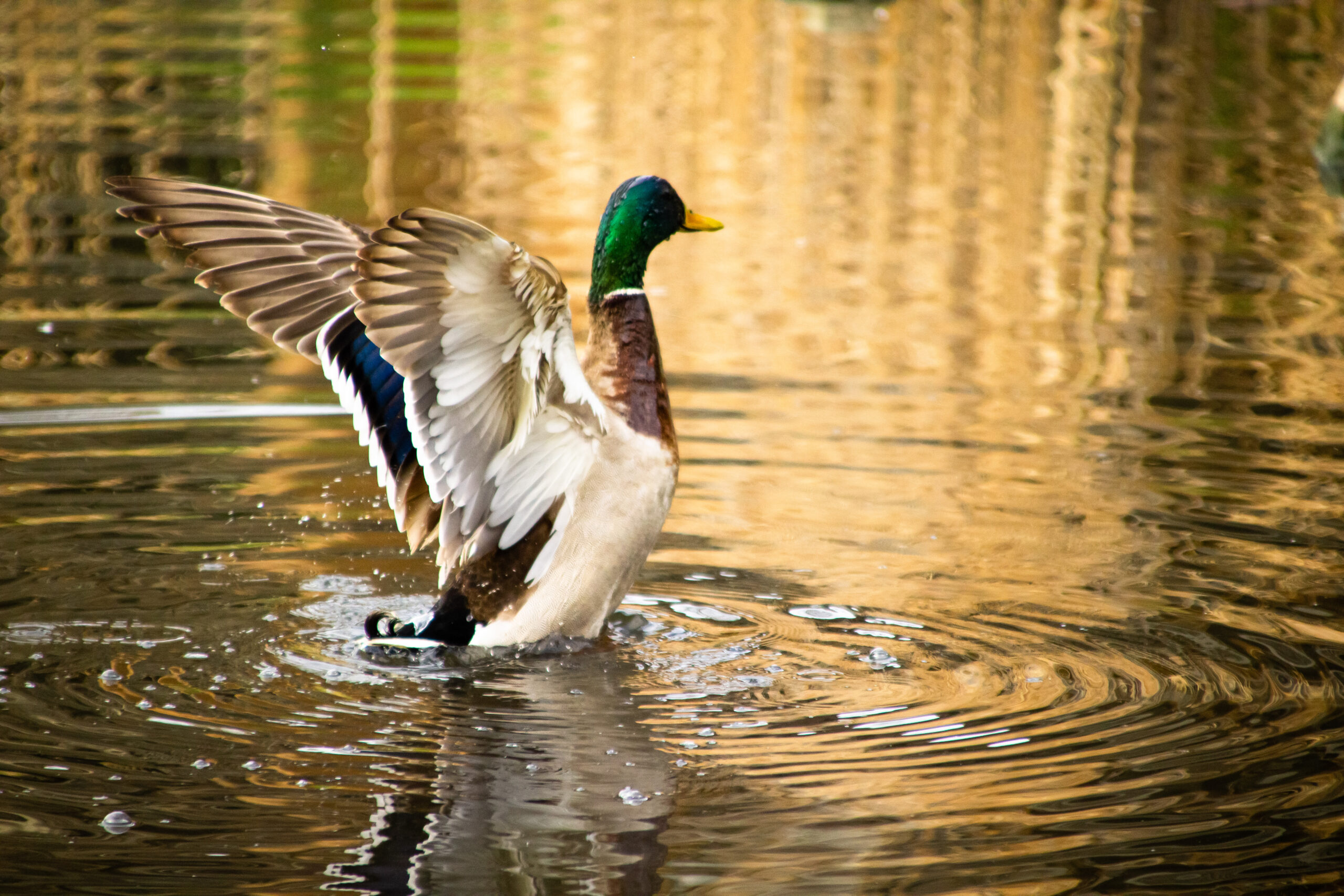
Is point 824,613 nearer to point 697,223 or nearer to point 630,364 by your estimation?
point 630,364

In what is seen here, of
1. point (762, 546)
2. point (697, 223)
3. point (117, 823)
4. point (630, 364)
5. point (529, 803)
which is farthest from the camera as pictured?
point (762, 546)

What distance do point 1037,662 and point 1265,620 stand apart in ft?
2.71

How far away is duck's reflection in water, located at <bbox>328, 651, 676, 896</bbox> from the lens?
3.51m

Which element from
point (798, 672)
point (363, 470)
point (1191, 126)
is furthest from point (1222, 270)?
point (798, 672)

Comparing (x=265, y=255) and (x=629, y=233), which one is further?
(x=265, y=255)

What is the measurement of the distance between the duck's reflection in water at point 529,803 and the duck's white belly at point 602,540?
1.08ft

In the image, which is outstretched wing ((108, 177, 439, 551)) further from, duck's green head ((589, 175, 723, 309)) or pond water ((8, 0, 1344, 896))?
duck's green head ((589, 175, 723, 309))

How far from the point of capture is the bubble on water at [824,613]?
17.2 feet

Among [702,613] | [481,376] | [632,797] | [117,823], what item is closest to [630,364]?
[481,376]

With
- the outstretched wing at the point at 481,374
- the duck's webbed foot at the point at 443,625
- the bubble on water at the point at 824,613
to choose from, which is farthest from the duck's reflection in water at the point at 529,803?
the bubble on water at the point at 824,613

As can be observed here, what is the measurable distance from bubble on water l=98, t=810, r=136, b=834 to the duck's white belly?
4.86 feet

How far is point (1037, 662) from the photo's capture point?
483 centimetres

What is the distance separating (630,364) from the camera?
5105 mm

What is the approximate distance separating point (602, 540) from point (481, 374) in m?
0.68
